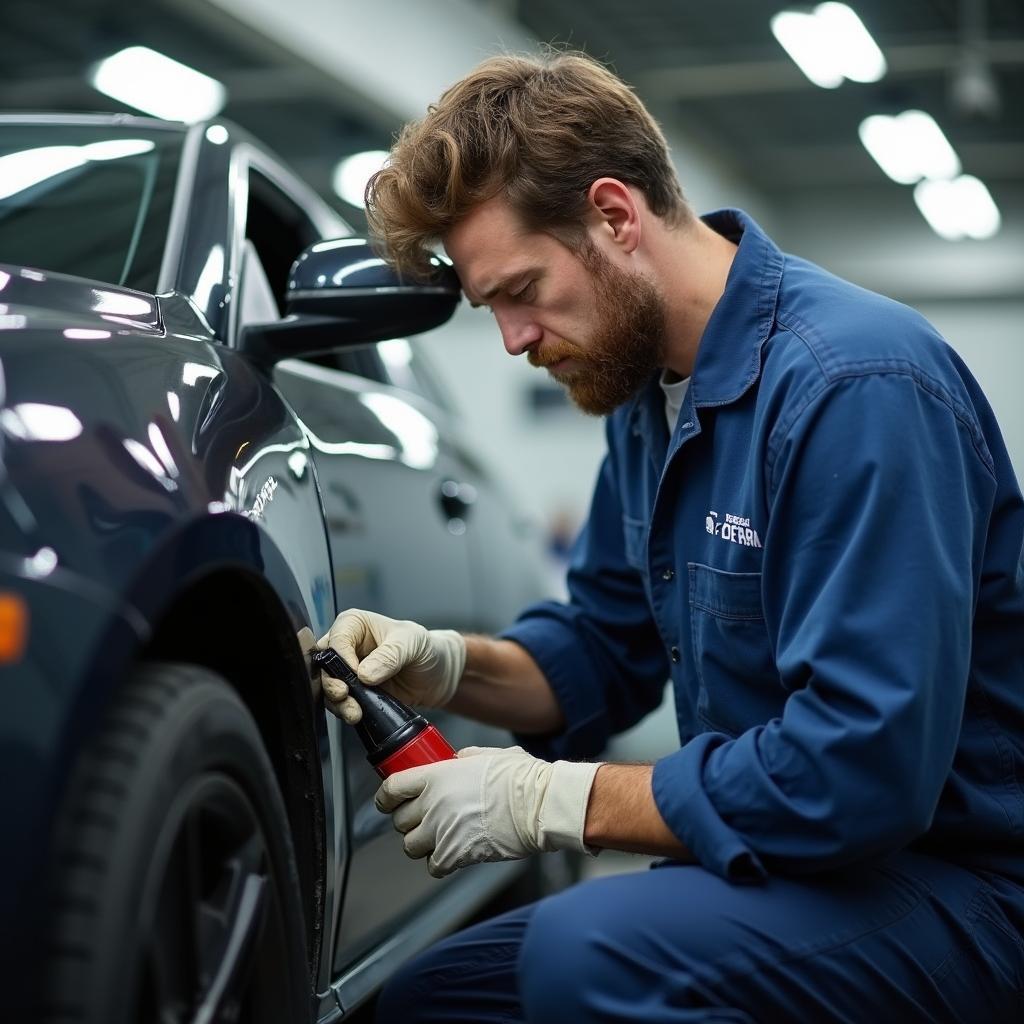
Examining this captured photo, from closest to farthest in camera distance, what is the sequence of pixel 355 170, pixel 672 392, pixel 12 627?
pixel 12 627 < pixel 672 392 < pixel 355 170

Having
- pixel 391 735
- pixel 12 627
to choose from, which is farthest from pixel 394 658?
pixel 12 627

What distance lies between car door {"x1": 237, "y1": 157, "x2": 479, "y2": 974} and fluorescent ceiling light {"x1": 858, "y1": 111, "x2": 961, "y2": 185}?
25.4 ft

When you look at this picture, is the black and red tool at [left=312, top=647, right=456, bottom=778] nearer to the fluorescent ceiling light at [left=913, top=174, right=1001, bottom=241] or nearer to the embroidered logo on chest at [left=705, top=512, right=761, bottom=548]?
the embroidered logo on chest at [left=705, top=512, right=761, bottom=548]

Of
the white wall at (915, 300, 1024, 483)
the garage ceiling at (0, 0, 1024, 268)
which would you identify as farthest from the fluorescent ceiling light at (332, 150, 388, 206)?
the white wall at (915, 300, 1024, 483)

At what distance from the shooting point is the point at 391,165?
1.86 metres

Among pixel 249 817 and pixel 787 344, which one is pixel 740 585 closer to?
pixel 787 344

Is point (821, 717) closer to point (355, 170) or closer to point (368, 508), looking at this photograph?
point (368, 508)

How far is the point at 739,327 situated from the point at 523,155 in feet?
1.13

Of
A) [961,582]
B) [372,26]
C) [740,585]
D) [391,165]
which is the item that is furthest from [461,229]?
[372,26]

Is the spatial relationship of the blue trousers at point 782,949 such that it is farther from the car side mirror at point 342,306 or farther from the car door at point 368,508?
the car side mirror at point 342,306

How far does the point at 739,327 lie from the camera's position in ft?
5.42

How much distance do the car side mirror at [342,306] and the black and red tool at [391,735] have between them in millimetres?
415

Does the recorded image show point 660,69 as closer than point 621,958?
No

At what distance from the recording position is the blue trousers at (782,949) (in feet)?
4.28
